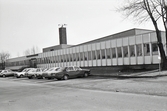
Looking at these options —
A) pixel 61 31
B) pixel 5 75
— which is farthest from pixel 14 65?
pixel 5 75

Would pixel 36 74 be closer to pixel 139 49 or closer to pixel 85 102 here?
pixel 139 49

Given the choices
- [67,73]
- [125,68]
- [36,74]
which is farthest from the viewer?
[36,74]

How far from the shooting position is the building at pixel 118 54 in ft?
85.6

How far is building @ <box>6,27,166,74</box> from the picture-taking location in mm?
26094

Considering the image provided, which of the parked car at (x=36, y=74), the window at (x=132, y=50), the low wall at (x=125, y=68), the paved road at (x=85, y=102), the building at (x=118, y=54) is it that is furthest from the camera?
the parked car at (x=36, y=74)

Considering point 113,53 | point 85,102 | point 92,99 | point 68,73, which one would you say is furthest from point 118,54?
point 85,102

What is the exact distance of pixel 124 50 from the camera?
29438 mm

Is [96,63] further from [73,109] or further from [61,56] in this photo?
[73,109]

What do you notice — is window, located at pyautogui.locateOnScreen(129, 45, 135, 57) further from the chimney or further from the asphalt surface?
the chimney

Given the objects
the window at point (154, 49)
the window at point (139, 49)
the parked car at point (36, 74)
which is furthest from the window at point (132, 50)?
the parked car at point (36, 74)

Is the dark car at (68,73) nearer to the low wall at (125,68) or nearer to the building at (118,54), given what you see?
the low wall at (125,68)

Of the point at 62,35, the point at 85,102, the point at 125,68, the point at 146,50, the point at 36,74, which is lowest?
the point at 85,102

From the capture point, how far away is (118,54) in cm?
3039

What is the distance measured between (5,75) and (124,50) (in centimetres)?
2433
